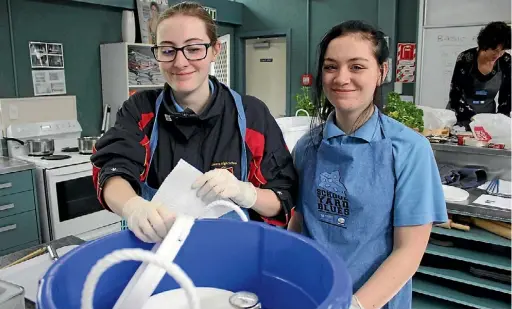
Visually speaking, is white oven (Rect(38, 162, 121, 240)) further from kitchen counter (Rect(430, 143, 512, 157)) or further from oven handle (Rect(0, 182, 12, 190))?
kitchen counter (Rect(430, 143, 512, 157))

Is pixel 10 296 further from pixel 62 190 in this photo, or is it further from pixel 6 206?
pixel 62 190

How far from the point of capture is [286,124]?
8.52ft

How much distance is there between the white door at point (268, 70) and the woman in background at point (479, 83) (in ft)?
7.10

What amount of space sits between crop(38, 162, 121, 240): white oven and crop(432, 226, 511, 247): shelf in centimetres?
227

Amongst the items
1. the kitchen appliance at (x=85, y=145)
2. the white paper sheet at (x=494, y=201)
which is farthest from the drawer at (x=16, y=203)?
the white paper sheet at (x=494, y=201)

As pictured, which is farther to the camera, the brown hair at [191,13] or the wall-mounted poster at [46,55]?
the wall-mounted poster at [46,55]

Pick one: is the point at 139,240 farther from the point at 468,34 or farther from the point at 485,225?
the point at 468,34

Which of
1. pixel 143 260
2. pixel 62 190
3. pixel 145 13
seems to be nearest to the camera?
pixel 143 260

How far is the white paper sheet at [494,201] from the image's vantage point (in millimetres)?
1986

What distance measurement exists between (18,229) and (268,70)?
138 inches

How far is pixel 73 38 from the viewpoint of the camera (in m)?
3.88

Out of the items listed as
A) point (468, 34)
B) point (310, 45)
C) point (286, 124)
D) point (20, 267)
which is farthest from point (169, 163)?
point (310, 45)

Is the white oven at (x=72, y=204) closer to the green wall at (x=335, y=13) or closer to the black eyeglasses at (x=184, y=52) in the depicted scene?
the black eyeglasses at (x=184, y=52)

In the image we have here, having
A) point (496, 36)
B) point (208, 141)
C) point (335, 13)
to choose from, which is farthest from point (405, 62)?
point (208, 141)
